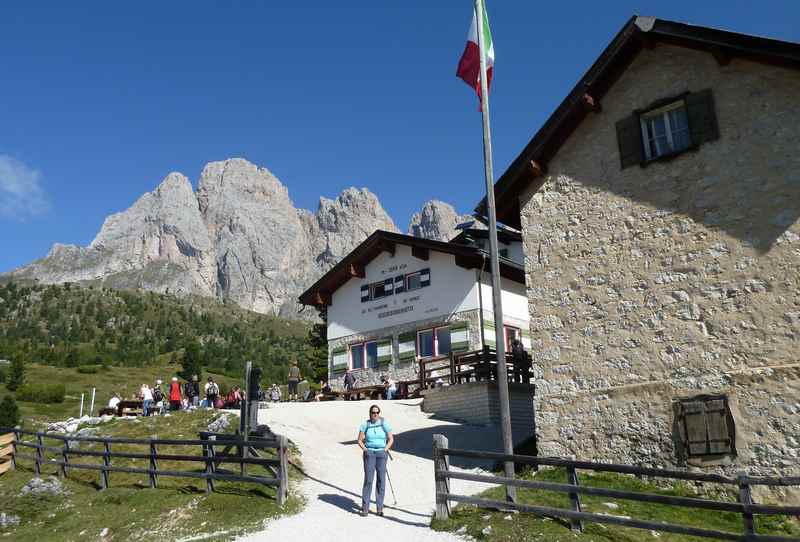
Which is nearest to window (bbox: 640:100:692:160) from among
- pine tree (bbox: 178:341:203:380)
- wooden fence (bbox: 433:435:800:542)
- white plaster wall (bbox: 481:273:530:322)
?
wooden fence (bbox: 433:435:800:542)

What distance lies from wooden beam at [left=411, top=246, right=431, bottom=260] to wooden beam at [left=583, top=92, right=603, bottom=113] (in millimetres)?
15581

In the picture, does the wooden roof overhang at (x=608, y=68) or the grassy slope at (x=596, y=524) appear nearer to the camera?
the grassy slope at (x=596, y=524)

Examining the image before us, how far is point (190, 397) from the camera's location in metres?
27.6

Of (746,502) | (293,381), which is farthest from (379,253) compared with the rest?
(746,502)

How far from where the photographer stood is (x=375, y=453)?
11664 millimetres

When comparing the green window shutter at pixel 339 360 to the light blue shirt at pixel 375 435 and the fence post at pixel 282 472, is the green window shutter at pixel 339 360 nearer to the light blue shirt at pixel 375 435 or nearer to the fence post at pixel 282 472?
the fence post at pixel 282 472

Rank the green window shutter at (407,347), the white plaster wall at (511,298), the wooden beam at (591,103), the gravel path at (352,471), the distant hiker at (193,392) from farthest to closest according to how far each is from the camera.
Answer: the green window shutter at (407,347) → the white plaster wall at (511,298) → the distant hiker at (193,392) → the wooden beam at (591,103) → the gravel path at (352,471)

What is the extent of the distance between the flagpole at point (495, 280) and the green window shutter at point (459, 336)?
15486 mm

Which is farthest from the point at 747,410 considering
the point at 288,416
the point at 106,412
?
the point at 106,412

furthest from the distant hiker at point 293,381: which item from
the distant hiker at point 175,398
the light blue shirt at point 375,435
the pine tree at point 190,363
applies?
the pine tree at point 190,363

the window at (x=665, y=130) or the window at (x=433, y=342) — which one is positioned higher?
the window at (x=665, y=130)

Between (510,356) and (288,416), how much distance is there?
7702 mm

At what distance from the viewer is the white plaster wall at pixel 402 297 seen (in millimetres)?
28531

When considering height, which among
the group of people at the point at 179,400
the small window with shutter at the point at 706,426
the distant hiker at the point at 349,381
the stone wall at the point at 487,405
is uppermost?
the distant hiker at the point at 349,381
